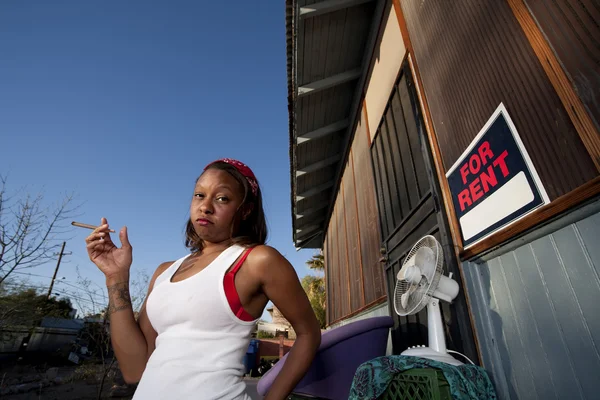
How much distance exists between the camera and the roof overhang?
5.05 m

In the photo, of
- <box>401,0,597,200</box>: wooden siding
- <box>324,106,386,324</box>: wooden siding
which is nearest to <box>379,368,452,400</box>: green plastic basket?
<box>401,0,597,200</box>: wooden siding

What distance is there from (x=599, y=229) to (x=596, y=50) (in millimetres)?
794

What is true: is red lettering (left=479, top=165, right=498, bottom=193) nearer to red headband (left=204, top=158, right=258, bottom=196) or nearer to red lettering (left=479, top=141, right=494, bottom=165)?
red lettering (left=479, top=141, right=494, bottom=165)

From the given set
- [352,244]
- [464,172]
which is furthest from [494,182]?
[352,244]

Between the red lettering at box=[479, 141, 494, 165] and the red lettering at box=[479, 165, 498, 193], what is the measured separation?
67 mm

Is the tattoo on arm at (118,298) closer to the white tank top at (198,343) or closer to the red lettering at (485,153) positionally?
the white tank top at (198,343)

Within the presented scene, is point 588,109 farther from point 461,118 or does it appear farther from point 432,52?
point 432,52

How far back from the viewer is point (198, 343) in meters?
0.84

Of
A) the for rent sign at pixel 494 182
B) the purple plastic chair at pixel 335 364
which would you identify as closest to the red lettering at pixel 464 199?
the for rent sign at pixel 494 182

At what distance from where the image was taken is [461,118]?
224 centimetres

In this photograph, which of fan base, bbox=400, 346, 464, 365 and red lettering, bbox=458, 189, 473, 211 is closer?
fan base, bbox=400, 346, 464, 365

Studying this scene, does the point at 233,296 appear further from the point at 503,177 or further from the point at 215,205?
the point at 503,177

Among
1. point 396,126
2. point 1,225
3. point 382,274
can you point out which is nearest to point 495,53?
point 396,126

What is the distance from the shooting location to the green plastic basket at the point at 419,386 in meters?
1.30
